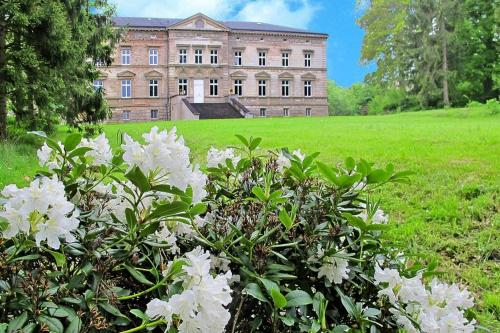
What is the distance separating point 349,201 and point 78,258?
86 centimetres

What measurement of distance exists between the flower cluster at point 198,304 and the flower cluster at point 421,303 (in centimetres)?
63

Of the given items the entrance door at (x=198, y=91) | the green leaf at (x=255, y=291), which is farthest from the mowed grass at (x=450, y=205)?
the entrance door at (x=198, y=91)

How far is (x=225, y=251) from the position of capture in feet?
4.34

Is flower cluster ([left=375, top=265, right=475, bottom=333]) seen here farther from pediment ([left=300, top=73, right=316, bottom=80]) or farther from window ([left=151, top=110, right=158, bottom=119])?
pediment ([left=300, top=73, right=316, bottom=80])

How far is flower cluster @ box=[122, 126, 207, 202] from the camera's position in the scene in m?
1.16

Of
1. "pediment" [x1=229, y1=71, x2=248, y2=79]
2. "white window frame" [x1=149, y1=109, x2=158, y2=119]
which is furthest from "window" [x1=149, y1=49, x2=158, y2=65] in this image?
"pediment" [x1=229, y1=71, x2=248, y2=79]

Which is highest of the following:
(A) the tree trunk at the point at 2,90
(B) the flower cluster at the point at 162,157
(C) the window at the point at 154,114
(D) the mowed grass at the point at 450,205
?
(C) the window at the point at 154,114

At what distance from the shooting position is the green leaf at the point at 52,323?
40.3 inches

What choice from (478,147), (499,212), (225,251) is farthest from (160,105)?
(225,251)

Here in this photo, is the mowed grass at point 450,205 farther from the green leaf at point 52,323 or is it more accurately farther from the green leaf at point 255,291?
the green leaf at point 255,291

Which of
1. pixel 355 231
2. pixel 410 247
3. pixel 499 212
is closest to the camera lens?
pixel 355 231

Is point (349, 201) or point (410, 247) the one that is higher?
→ point (349, 201)

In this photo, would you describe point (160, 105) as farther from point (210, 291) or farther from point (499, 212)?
point (210, 291)

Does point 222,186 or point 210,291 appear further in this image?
point 222,186
